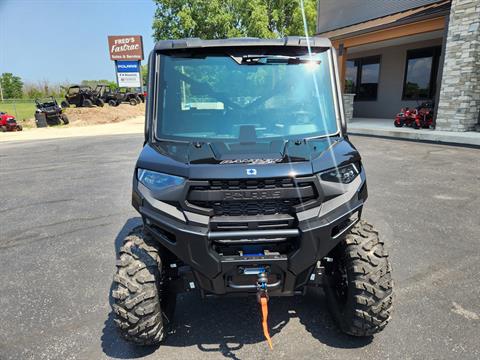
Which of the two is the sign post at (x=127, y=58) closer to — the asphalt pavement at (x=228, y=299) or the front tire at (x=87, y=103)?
the front tire at (x=87, y=103)

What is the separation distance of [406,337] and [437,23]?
12.6 metres

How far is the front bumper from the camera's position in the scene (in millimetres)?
2059

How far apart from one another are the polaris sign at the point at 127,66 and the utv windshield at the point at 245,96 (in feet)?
108

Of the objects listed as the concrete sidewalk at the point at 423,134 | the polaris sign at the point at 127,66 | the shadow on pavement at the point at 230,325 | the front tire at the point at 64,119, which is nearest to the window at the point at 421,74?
the concrete sidewalk at the point at 423,134

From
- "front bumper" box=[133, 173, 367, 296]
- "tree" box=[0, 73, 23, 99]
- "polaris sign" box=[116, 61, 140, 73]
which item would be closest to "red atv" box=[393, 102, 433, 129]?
"front bumper" box=[133, 173, 367, 296]

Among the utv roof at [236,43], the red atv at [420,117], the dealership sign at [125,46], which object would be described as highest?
the dealership sign at [125,46]

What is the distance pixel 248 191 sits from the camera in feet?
6.86

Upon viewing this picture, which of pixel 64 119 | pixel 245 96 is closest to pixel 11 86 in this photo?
pixel 64 119

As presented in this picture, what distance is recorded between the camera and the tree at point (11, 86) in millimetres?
56500

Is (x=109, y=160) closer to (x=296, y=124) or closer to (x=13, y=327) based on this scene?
(x=13, y=327)

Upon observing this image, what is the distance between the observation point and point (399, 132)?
12117 millimetres

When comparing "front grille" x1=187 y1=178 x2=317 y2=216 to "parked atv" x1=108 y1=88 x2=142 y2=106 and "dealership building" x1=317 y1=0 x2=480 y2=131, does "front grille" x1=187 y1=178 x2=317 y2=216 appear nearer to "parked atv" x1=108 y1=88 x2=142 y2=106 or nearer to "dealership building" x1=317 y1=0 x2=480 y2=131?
"dealership building" x1=317 y1=0 x2=480 y2=131

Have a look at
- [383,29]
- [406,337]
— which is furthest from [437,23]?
[406,337]

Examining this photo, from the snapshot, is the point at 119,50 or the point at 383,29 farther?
the point at 119,50
